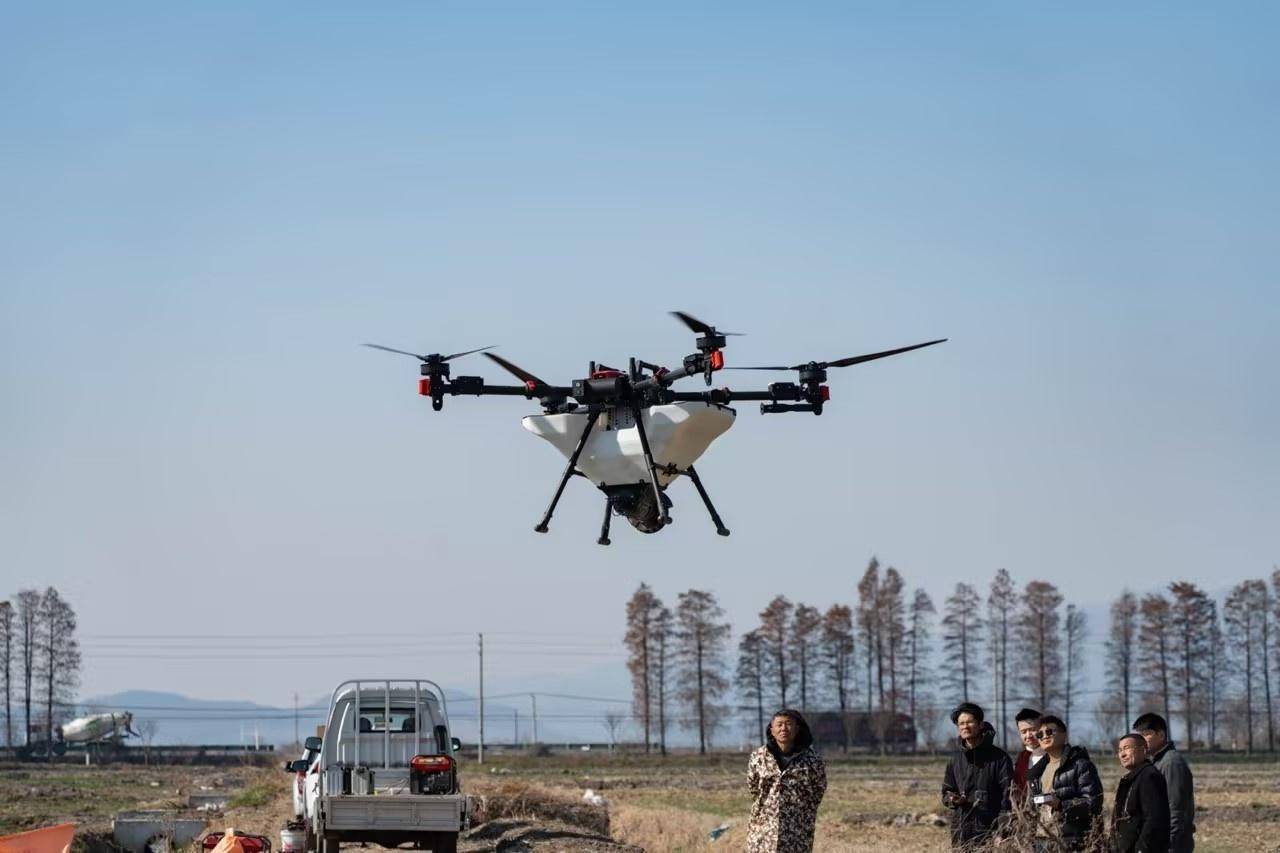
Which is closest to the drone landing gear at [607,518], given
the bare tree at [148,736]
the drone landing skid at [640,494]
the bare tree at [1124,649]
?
the drone landing skid at [640,494]

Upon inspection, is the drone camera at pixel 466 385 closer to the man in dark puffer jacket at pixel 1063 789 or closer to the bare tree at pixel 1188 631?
the man in dark puffer jacket at pixel 1063 789

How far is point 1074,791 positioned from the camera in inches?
501

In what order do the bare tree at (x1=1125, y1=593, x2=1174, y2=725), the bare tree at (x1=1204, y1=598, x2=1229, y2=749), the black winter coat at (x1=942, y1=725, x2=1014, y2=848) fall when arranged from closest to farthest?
1. the black winter coat at (x1=942, y1=725, x2=1014, y2=848)
2. the bare tree at (x1=1125, y1=593, x2=1174, y2=725)
3. the bare tree at (x1=1204, y1=598, x2=1229, y2=749)

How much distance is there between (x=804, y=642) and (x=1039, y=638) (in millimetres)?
13250

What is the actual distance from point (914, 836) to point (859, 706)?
80.3 meters

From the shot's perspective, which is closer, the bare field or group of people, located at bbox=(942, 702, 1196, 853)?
group of people, located at bbox=(942, 702, 1196, 853)

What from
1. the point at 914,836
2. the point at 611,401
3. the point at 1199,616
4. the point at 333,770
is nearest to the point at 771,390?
the point at 611,401

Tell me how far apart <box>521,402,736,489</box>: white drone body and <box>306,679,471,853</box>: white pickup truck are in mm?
3195

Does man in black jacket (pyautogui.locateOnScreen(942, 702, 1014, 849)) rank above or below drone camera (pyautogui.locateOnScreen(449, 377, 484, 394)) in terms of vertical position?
below

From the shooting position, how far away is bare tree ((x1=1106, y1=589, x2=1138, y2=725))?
356 ft

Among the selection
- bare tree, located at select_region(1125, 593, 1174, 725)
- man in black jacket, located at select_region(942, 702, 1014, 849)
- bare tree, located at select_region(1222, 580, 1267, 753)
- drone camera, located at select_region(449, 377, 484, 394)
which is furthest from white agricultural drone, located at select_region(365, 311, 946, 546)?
bare tree, located at select_region(1222, 580, 1267, 753)

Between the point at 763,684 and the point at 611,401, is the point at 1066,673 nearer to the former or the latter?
the point at 763,684

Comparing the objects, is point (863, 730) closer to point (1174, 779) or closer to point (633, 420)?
point (633, 420)

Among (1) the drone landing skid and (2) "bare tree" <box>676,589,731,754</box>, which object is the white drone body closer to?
(1) the drone landing skid
